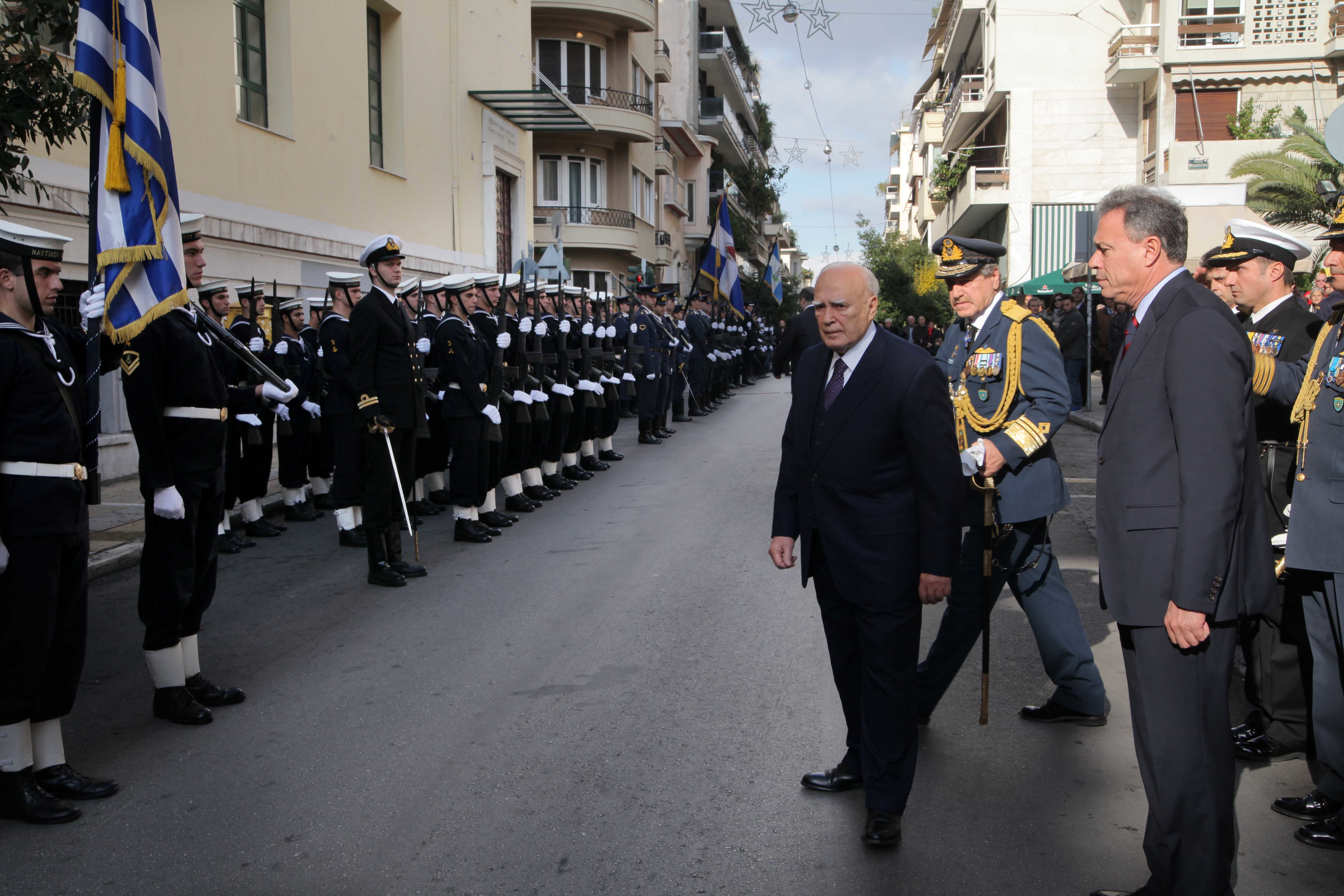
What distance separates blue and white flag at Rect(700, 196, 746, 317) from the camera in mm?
23984

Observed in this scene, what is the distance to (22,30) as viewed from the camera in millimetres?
6109

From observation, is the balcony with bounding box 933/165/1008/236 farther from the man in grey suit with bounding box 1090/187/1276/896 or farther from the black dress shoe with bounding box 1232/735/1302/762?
the man in grey suit with bounding box 1090/187/1276/896

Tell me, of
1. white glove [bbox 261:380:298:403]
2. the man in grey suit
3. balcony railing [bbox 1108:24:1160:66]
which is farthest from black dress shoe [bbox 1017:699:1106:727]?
balcony railing [bbox 1108:24:1160:66]

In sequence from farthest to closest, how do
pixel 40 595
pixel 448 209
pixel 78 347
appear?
1. pixel 448 209
2. pixel 78 347
3. pixel 40 595

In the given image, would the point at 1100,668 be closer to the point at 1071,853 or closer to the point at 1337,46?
the point at 1071,853

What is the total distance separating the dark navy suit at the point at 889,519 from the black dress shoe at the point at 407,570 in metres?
4.48

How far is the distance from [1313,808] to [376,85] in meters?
19.0

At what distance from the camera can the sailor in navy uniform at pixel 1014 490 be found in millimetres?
4543

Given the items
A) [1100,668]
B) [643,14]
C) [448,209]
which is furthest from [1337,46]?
[1100,668]

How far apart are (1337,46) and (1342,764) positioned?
99.1 feet

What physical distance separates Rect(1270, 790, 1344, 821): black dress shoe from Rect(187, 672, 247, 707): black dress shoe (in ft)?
14.2

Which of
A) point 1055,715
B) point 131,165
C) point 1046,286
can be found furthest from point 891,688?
point 1046,286

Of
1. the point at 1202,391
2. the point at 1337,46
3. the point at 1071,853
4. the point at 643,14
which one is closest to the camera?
the point at 1202,391

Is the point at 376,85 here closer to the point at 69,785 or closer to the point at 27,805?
the point at 69,785
